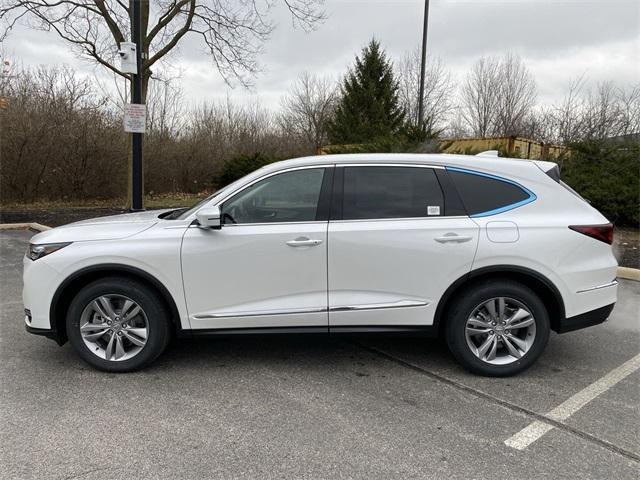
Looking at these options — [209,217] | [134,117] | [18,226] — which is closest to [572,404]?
[209,217]

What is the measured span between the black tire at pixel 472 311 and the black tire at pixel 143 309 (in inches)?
88.8

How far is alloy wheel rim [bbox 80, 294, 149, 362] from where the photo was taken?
12.6 feet

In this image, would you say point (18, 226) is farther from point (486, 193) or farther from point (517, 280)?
point (517, 280)

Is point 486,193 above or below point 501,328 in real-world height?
above

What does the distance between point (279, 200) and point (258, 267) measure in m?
0.57

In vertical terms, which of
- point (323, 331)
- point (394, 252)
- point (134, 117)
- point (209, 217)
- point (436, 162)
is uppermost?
point (134, 117)

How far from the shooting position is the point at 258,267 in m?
3.76

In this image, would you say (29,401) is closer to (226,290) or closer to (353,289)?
(226,290)

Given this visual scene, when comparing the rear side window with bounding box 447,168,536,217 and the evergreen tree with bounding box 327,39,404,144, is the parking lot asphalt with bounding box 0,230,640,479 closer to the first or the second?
the rear side window with bounding box 447,168,536,217

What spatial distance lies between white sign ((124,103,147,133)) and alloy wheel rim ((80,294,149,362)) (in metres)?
5.94

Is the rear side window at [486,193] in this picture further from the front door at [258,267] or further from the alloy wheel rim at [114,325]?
the alloy wheel rim at [114,325]

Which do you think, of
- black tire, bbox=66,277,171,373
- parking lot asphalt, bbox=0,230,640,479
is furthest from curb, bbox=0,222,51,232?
black tire, bbox=66,277,171,373

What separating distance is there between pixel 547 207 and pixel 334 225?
5.51 ft

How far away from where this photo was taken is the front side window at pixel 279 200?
3.87m
